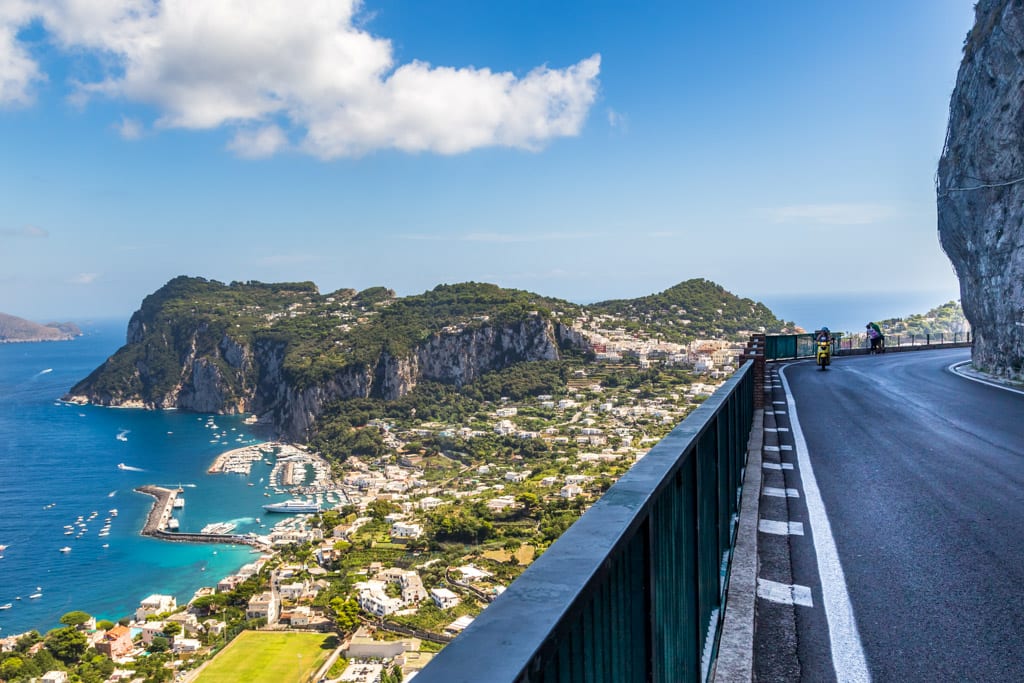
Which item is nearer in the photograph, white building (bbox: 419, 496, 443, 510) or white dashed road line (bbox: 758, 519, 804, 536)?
white dashed road line (bbox: 758, 519, 804, 536)

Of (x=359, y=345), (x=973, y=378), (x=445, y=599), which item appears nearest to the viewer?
(x=973, y=378)

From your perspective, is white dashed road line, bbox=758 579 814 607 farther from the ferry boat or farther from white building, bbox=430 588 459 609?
the ferry boat

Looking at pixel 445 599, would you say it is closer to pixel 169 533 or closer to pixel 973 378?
pixel 973 378

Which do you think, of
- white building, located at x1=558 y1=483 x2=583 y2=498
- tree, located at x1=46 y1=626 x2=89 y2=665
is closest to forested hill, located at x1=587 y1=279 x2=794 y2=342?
white building, located at x1=558 y1=483 x2=583 y2=498

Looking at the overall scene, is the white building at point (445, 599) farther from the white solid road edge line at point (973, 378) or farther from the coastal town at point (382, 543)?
the white solid road edge line at point (973, 378)

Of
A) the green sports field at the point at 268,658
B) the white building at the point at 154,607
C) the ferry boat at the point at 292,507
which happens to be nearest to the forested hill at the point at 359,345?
the ferry boat at the point at 292,507

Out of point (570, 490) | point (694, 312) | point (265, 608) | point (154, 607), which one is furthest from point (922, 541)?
point (694, 312)

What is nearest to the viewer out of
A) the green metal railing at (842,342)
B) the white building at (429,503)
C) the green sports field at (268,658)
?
the green metal railing at (842,342)
